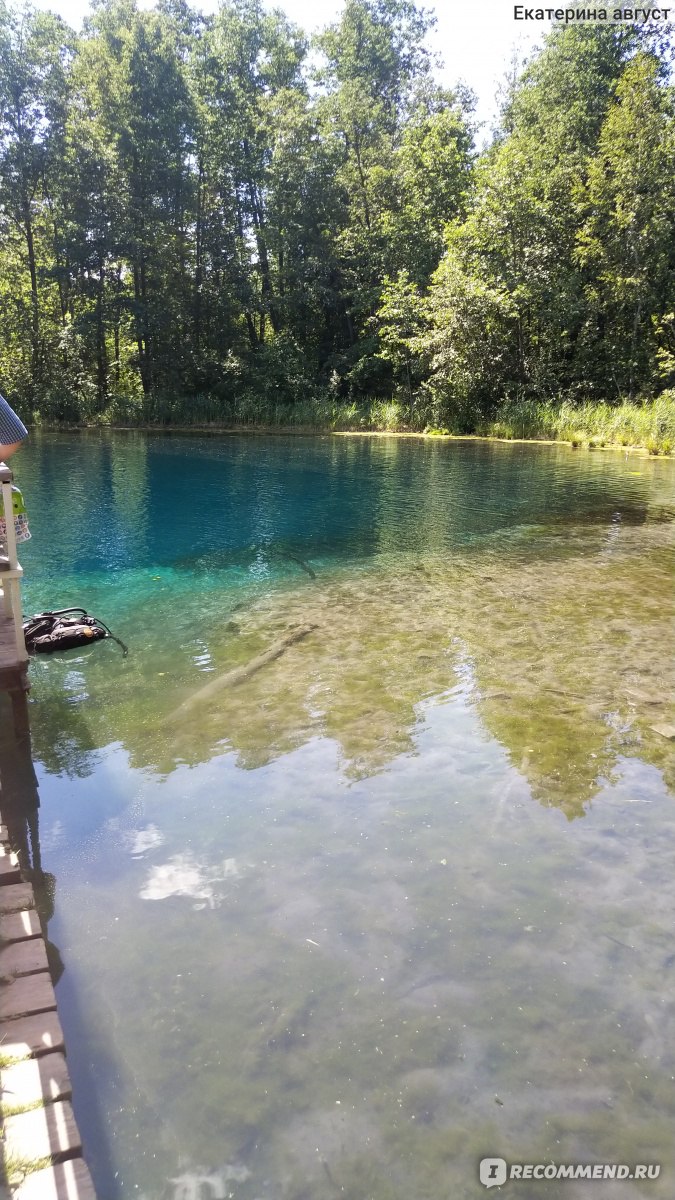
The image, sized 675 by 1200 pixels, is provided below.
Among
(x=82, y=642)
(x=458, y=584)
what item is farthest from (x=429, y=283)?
(x=82, y=642)

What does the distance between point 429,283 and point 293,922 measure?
29.6 metres

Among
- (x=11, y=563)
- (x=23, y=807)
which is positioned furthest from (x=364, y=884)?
(x=11, y=563)

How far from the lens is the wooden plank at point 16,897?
9.47ft

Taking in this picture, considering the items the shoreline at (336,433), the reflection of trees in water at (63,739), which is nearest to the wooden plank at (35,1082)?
the reflection of trees in water at (63,739)

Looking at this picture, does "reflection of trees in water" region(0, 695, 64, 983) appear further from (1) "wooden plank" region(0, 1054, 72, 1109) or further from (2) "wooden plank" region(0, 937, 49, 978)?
(1) "wooden plank" region(0, 1054, 72, 1109)

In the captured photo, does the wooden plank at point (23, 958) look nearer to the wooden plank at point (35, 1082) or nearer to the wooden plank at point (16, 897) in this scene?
the wooden plank at point (16, 897)

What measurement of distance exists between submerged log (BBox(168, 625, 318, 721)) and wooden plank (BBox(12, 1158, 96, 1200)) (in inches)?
129

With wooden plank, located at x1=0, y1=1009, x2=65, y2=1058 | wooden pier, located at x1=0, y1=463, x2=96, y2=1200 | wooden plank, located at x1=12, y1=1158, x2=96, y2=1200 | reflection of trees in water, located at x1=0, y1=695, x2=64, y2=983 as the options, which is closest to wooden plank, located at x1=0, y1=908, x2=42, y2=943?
wooden pier, located at x1=0, y1=463, x2=96, y2=1200

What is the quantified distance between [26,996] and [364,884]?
1.45 meters

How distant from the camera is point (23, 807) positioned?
159 inches

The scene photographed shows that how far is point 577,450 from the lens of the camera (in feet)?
70.8

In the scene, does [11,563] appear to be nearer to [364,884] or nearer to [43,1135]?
[364,884]

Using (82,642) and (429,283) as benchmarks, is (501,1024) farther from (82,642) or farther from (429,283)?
(429,283)

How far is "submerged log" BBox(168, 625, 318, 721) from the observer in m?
5.32
